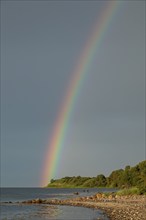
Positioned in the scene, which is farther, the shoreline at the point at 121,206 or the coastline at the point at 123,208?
the shoreline at the point at 121,206

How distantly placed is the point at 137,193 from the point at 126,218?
2413 inches

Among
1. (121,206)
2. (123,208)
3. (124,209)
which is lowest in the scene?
(124,209)

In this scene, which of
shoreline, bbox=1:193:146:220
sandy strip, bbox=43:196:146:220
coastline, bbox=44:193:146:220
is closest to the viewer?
sandy strip, bbox=43:196:146:220

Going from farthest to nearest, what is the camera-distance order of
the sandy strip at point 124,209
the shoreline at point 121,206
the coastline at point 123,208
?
the shoreline at point 121,206 → the coastline at point 123,208 → the sandy strip at point 124,209

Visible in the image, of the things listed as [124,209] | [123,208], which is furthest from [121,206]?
[124,209]

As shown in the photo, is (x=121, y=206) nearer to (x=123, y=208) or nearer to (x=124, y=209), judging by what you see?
(x=123, y=208)

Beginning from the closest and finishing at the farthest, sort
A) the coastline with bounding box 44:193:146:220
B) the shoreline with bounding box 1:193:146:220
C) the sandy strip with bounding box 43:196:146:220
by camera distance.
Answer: the sandy strip with bounding box 43:196:146:220
the coastline with bounding box 44:193:146:220
the shoreline with bounding box 1:193:146:220

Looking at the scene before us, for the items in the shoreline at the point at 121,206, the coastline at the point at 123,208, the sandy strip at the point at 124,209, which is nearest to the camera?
the sandy strip at the point at 124,209

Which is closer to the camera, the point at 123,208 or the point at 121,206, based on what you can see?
the point at 123,208

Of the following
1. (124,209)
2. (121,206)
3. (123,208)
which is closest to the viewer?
(124,209)

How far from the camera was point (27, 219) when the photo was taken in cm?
5781

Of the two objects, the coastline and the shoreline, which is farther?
the shoreline

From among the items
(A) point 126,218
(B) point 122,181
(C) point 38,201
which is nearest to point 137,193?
(C) point 38,201

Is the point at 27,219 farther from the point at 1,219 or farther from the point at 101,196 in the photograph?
the point at 101,196
